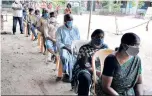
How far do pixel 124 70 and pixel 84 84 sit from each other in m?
0.65

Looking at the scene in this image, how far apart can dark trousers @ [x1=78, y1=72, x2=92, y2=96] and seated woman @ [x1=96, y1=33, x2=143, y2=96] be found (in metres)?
0.39

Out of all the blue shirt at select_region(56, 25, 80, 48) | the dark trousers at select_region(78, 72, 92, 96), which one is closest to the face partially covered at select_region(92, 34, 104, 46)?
the dark trousers at select_region(78, 72, 92, 96)

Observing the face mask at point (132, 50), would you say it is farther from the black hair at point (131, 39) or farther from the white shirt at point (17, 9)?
the white shirt at point (17, 9)

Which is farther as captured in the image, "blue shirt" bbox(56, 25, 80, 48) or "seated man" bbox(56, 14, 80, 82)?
"blue shirt" bbox(56, 25, 80, 48)

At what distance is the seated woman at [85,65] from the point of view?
9.62 feet

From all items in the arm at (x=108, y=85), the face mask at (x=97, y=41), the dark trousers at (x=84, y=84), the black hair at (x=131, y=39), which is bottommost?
the dark trousers at (x=84, y=84)

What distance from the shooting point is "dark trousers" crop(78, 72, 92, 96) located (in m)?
2.92

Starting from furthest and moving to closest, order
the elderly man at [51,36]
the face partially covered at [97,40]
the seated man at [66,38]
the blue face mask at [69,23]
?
the elderly man at [51,36], the blue face mask at [69,23], the seated man at [66,38], the face partially covered at [97,40]

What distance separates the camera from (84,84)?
2930 millimetres

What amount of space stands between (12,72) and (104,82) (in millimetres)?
3290

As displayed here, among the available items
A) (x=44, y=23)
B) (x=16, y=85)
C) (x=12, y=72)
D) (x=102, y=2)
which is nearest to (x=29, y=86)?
(x=16, y=85)

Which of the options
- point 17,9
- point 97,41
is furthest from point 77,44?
point 17,9

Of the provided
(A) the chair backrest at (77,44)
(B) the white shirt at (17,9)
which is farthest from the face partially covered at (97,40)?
(B) the white shirt at (17,9)

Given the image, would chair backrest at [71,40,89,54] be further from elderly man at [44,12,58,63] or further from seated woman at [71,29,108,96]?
elderly man at [44,12,58,63]
